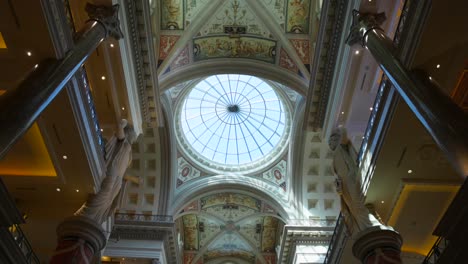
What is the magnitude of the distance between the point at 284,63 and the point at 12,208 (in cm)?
1273

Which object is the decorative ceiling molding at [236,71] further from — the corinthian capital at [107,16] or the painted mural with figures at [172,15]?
the corinthian capital at [107,16]

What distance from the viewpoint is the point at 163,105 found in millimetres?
19312

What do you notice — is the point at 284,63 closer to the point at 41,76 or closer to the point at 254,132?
the point at 254,132

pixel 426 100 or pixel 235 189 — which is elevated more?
pixel 235 189

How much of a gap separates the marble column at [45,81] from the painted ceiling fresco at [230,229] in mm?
13966

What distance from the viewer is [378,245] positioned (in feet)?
30.8

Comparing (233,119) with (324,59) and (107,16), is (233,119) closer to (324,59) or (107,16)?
(324,59)

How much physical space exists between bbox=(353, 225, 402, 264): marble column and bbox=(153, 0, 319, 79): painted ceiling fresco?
838 cm

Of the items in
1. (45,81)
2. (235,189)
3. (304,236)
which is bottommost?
(45,81)

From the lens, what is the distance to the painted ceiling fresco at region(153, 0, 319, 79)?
54.1 feet

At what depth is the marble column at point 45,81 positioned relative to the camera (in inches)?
256

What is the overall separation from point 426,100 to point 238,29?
10912 mm

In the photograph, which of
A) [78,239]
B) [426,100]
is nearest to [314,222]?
[78,239]

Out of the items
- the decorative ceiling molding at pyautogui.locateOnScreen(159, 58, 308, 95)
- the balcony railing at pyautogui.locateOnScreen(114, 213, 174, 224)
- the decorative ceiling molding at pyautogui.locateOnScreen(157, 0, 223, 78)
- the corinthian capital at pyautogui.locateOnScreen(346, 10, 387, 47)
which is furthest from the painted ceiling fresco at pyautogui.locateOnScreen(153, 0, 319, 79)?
the balcony railing at pyautogui.locateOnScreen(114, 213, 174, 224)
